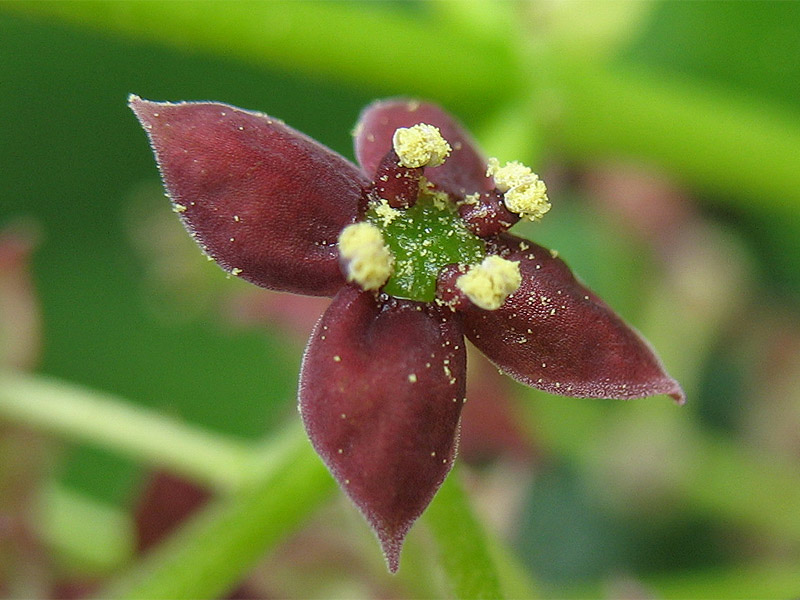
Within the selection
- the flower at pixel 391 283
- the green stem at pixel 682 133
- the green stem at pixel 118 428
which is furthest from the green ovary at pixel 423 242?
the green stem at pixel 682 133

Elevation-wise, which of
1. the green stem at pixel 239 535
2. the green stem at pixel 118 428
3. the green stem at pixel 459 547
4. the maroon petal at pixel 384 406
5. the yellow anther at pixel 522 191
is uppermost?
the yellow anther at pixel 522 191

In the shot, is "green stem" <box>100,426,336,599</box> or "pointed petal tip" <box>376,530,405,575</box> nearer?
"pointed petal tip" <box>376,530,405,575</box>

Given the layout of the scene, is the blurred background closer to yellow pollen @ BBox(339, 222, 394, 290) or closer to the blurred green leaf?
the blurred green leaf

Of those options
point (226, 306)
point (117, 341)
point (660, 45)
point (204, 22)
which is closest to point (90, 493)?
point (117, 341)

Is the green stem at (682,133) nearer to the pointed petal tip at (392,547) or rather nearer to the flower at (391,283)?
the flower at (391,283)

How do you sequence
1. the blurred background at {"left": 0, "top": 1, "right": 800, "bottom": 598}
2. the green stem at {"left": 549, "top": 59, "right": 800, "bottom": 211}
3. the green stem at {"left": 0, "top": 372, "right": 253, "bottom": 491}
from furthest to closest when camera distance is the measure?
1. the green stem at {"left": 549, "top": 59, "right": 800, "bottom": 211}
2. the blurred background at {"left": 0, "top": 1, "right": 800, "bottom": 598}
3. the green stem at {"left": 0, "top": 372, "right": 253, "bottom": 491}

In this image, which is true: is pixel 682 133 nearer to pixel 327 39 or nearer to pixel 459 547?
pixel 327 39

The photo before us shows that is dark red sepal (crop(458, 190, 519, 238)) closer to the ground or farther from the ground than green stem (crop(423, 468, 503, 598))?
farther from the ground

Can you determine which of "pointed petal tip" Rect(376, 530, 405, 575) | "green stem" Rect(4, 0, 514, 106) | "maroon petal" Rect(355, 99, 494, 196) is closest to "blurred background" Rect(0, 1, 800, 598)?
"green stem" Rect(4, 0, 514, 106)
